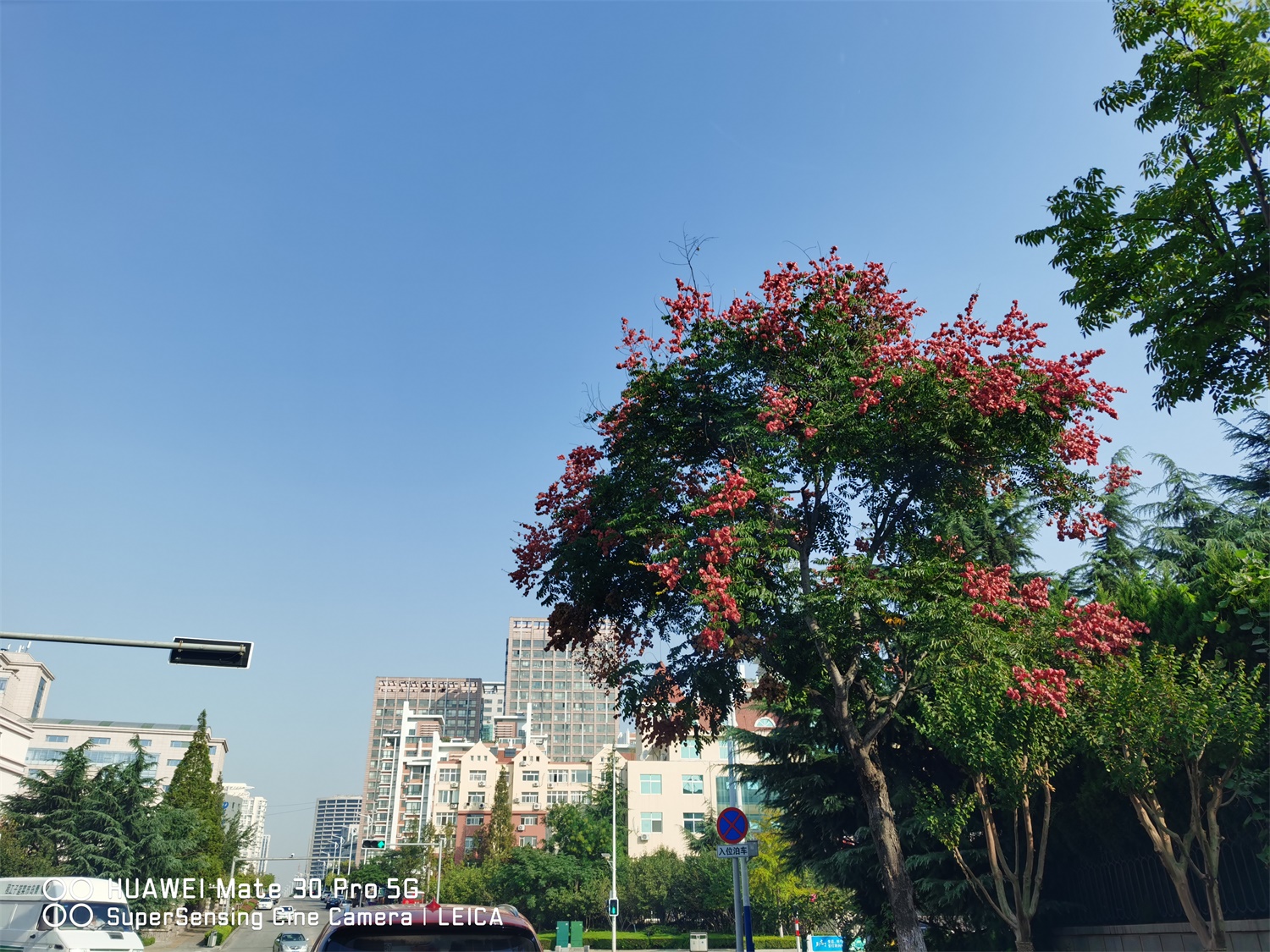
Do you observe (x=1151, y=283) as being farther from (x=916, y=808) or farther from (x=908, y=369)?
(x=916, y=808)

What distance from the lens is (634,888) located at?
2393 inches

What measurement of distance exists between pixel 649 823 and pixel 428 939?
74.9 m

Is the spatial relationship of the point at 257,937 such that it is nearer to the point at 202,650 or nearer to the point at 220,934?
the point at 220,934

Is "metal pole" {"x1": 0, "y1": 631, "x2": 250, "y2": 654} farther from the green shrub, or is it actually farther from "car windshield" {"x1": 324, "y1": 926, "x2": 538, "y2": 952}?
the green shrub

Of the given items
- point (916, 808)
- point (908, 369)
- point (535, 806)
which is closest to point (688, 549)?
point (908, 369)

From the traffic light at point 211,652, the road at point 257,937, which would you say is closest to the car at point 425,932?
the traffic light at point 211,652

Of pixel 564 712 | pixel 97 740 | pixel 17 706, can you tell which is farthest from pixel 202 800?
pixel 564 712

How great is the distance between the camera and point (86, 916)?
19906 mm

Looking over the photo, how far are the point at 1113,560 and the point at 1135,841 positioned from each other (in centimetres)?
1050

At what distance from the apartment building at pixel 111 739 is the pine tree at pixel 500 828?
54.8 metres

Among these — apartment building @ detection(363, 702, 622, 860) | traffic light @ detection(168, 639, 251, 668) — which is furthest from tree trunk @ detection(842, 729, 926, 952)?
apartment building @ detection(363, 702, 622, 860)

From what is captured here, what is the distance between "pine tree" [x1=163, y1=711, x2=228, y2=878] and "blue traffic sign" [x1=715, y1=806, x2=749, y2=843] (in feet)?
161

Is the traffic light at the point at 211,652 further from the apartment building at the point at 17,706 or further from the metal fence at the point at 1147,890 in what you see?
the apartment building at the point at 17,706

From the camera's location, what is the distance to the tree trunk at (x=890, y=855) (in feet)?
44.1
